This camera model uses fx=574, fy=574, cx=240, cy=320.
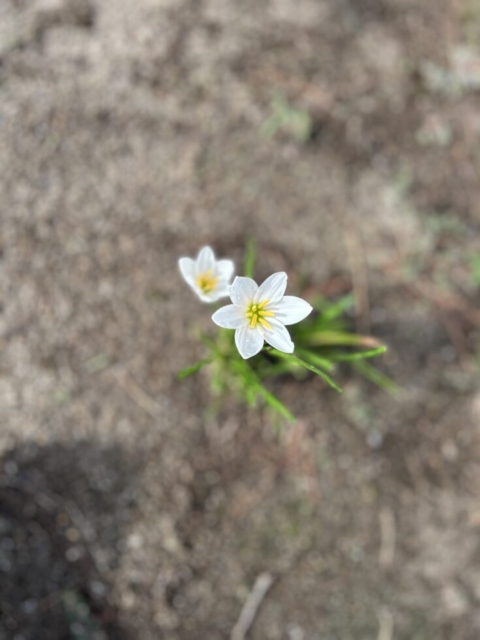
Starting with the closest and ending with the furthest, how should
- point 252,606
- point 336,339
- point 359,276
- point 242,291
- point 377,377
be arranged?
point 242,291, point 252,606, point 336,339, point 377,377, point 359,276

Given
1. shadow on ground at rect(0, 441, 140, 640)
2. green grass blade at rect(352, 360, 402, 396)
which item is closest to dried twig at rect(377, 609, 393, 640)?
green grass blade at rect(352, 360, 402, 396)

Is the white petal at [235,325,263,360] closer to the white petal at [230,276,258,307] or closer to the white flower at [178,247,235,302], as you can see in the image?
the white petal at [230,276,258,307]

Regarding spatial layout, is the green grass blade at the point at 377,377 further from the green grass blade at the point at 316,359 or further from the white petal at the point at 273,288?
the white petal at the point at 273,288

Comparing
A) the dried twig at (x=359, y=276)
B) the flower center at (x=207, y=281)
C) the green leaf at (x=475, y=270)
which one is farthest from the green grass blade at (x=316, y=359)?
the green leaf at (x=475, y=270)

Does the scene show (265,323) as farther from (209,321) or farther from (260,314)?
(209,321)

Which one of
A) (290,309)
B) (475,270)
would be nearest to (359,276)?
(475,270)

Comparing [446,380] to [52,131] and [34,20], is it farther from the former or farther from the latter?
[34,20]
